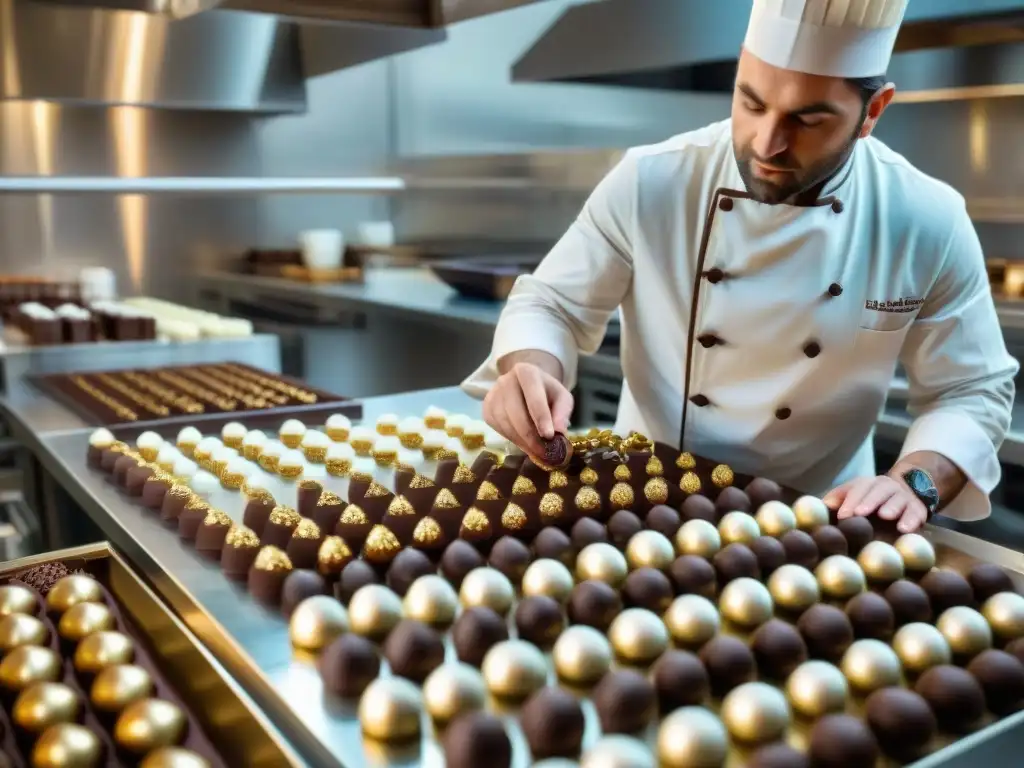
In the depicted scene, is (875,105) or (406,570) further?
(875,105)

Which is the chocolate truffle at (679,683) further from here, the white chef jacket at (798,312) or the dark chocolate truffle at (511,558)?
the white chef jacket at (798,312)

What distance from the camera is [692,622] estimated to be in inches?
36.1

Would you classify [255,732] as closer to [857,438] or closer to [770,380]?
[770,380]

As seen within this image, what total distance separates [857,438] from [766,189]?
0.53 meters

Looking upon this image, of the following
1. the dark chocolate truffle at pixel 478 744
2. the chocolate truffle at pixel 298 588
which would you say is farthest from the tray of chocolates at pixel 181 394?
the dark chocolate truffle at pixel 478 744

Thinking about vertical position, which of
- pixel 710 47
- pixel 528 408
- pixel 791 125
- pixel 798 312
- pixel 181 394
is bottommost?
pixel 181 394

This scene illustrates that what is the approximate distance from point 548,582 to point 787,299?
740mm

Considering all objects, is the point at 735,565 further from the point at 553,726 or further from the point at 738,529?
the point at 553,726

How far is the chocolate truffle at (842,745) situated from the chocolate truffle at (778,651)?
12cm

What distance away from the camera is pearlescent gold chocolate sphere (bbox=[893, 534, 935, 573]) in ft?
3.59

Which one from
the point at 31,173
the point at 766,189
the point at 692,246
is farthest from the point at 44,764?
the point at 31,173

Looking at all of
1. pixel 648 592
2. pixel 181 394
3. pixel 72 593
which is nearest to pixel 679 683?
pixel 648 592

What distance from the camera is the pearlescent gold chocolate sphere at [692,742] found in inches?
28.4

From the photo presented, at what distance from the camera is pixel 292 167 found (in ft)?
13.7
